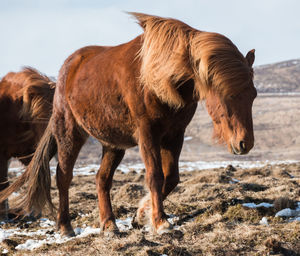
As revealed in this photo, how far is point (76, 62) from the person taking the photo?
5859 mm

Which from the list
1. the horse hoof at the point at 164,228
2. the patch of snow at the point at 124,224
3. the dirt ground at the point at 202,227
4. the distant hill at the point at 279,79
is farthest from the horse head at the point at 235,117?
the distant hill at the point at 279,79

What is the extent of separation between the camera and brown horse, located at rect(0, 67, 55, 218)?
→ 25.0ft

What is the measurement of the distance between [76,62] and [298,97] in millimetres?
40693

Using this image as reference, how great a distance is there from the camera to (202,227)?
4.28m

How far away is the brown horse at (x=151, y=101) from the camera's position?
3963 millimetres

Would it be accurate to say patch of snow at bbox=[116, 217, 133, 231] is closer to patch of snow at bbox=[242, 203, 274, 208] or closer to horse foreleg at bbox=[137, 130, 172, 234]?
horse foreleg at bbox=[137, 130, 172, 234]

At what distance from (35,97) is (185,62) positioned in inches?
163

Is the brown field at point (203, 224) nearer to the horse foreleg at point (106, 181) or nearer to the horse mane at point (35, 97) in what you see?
the horse foreleg at point (106, 181)

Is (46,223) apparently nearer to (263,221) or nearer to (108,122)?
(108,122)

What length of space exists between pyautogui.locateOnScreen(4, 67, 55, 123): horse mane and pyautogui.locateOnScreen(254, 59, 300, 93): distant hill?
50.0m

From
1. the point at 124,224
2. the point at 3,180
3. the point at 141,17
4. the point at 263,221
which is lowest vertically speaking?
the point at 3,180

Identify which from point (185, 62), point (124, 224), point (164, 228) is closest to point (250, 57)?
point (185, 62)

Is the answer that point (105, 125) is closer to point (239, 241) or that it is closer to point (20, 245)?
point (20, 245)

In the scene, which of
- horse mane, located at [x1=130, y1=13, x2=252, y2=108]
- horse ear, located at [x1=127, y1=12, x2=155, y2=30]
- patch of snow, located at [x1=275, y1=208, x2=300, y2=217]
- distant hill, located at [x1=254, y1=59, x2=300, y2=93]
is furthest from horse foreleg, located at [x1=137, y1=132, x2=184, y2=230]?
distant hill, located at [x1=254, y1=59, x2=300, y2=93]
